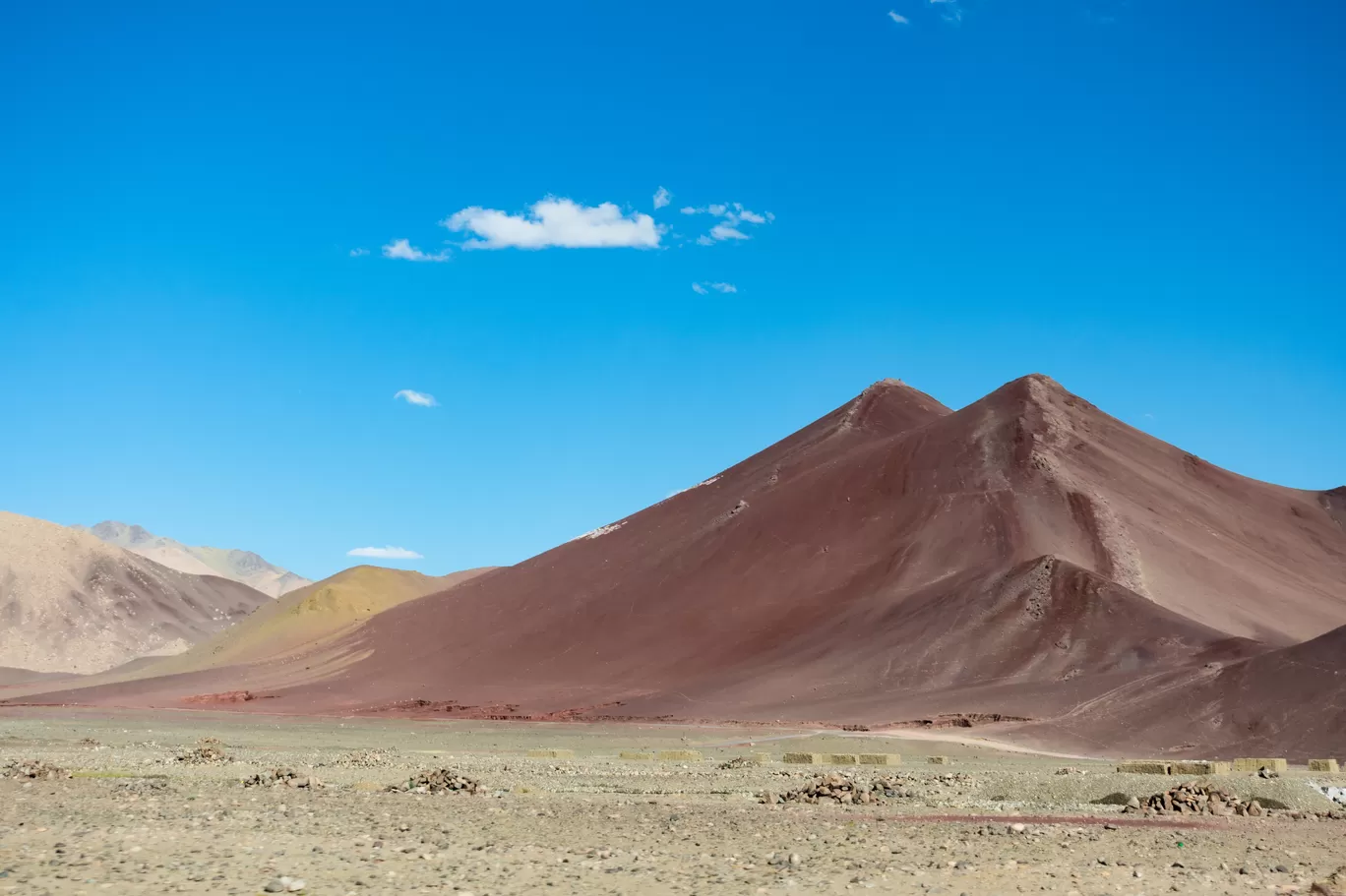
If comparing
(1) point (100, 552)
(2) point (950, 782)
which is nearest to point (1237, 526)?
(2) point (950, 782)

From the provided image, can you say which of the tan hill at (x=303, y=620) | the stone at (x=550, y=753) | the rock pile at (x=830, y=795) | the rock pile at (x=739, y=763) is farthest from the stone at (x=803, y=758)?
the tan hill at (x=303, y=620)

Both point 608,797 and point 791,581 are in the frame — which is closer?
point 608,797

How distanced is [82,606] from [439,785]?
145143mm

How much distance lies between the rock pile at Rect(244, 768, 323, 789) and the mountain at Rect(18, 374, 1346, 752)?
91.8 feet

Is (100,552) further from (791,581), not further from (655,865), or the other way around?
(655,865)

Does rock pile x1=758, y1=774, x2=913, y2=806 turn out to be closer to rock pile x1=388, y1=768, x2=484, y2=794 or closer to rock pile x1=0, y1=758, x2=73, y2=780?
rock pile x1=388, y1=768, x2=484, y2=794

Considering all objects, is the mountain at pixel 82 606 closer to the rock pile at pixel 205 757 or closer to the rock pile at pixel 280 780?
the rock pile at pixel 205 757

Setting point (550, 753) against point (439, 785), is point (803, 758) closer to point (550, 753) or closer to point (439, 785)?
point (550, 753)

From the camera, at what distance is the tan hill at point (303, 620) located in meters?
100

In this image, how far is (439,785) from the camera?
66.9ft

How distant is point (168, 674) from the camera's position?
9356 cm

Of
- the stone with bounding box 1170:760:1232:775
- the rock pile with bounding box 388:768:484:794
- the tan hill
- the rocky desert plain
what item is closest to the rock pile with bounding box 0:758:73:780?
the rocky desert plain

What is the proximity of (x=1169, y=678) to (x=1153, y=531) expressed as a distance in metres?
25.2

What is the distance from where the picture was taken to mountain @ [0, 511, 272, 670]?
140 metres
